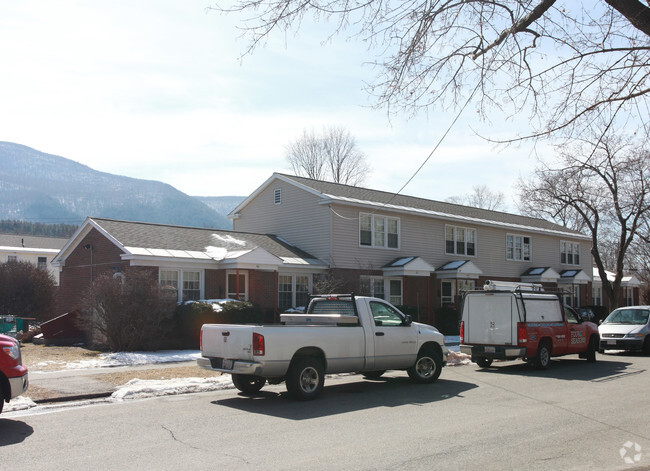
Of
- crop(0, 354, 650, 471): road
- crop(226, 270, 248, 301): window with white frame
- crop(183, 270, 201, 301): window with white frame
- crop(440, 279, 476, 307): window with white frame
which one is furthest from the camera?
crop(440, 279, 476, 307): window with white frame

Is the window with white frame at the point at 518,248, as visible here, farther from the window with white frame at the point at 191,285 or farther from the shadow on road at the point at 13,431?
the shadow on road at the point at 13,431

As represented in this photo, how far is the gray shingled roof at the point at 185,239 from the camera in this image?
2303 centimetres

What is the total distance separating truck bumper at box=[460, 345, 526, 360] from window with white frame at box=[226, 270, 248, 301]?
1094 centimetres

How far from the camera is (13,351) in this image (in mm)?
8594

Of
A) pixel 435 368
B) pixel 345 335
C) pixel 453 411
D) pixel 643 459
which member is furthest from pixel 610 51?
pixel 435 368

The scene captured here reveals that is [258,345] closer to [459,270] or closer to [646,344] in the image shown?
[646,344]

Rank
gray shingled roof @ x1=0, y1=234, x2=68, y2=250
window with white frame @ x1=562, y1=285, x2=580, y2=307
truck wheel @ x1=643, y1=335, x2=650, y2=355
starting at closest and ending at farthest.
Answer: truck wheel @ x1=643, y1=335, x2=650, y2=355 < window with white frame @ x1=562, y1=285, x2=580, y2=307 < gray shingled roof @ x1=0, y1=234, x2=68, y2=250

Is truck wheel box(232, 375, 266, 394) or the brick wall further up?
the brick wall

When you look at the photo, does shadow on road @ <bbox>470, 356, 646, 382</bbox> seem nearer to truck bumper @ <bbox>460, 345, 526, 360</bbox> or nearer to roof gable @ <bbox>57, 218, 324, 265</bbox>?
truck bumper @ <bbox>460, 345, 526, 360</bbox>

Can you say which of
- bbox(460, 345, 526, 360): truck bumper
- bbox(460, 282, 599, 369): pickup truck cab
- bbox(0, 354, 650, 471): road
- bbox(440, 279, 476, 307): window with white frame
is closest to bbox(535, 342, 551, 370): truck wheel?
bbox(460, 282, 599, 369): pickup truck cab

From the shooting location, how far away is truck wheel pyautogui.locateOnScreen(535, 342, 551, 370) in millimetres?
15789

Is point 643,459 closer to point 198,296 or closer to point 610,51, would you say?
point 610,51

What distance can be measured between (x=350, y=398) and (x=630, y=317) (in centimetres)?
1481

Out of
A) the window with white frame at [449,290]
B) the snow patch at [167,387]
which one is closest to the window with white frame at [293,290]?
the window with white frame at [449,290]
